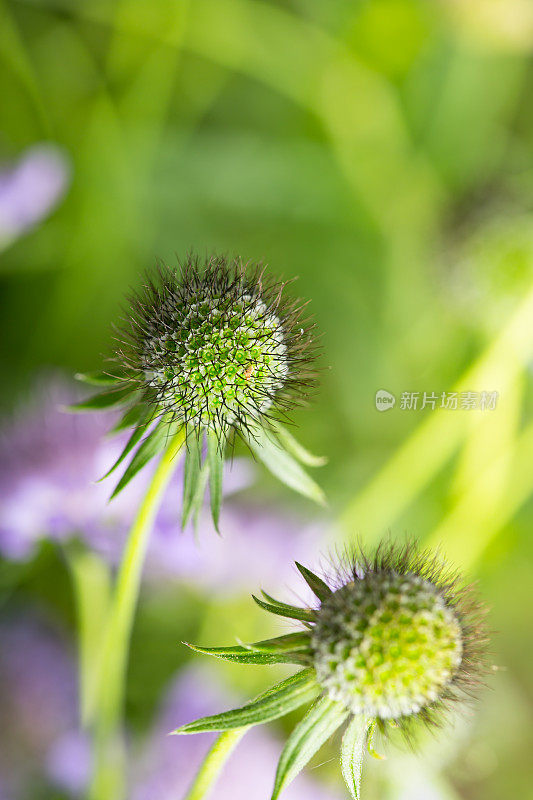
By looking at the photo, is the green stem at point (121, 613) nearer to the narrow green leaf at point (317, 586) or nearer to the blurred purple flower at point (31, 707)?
the narrow green leaf at point (317, 586)

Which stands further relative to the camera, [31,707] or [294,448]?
[31,707]

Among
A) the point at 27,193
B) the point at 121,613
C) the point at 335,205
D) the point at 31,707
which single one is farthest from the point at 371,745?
the point at 335,205

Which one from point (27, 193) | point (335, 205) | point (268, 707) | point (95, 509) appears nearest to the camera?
point (268, 707)

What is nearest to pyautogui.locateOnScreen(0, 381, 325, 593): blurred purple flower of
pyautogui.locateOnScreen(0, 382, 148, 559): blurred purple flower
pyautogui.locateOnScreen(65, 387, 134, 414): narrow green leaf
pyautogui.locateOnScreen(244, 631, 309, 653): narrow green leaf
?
pyautogui.locateOnScreen(0, 382, 148, 559): blurred purple flower

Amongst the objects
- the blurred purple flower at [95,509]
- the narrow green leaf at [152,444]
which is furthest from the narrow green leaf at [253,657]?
the blurred purple flower at [95,509]

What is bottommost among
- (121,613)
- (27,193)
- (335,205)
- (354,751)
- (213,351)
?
(354,751)

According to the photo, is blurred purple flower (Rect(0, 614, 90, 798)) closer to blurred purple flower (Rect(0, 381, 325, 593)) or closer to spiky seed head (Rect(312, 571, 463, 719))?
blurred purple flower (Rect(0, 381, 325, 593))

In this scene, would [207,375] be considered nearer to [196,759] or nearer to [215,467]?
[215,467]

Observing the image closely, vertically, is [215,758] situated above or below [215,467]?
below
